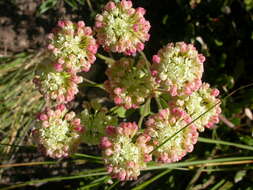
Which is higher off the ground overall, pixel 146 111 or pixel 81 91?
pixel 81 91

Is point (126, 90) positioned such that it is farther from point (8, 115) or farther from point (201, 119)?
point (8, 115)

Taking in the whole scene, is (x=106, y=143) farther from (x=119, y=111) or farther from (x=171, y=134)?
(x=119, y=111)

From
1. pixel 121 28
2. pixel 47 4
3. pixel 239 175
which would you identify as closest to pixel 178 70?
pixel 121 28

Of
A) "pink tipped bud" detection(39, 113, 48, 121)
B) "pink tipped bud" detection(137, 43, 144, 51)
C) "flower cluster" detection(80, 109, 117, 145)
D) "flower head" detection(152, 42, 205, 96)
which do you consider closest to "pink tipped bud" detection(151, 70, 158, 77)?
"flower head" detection(152, 42, 205, 96)

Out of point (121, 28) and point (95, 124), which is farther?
point (95, 124)

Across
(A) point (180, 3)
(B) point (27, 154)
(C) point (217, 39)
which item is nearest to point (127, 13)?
(A) point (180, 3)

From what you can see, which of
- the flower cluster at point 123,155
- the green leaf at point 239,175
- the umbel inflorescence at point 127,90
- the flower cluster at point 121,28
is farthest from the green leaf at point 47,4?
the green leaf at point 239,175
